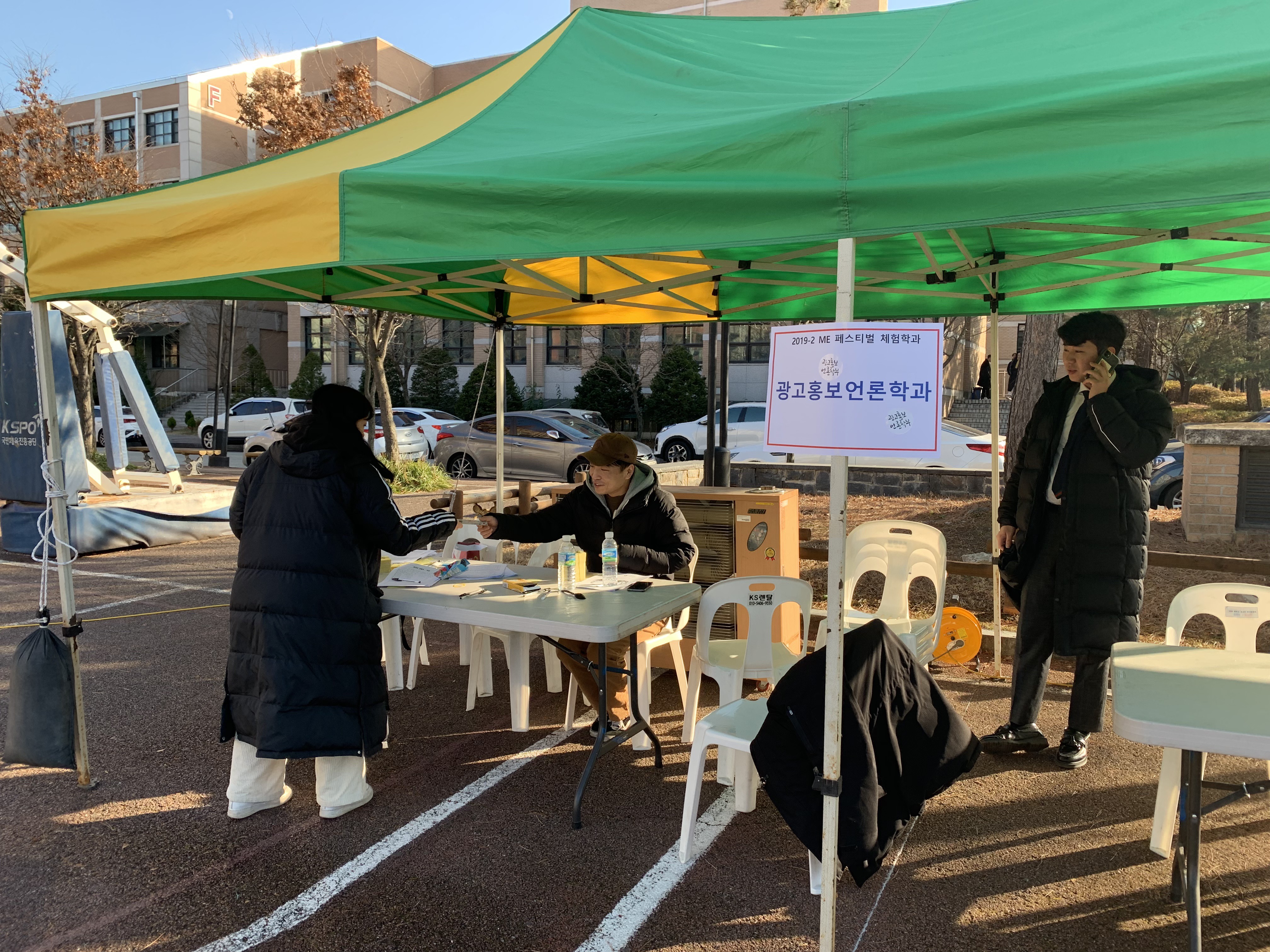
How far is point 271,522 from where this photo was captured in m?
3.23

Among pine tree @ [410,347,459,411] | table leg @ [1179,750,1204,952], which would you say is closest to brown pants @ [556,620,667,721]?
table leg @ [1179,750,1204,952]

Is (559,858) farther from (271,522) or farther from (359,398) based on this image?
(359,398)

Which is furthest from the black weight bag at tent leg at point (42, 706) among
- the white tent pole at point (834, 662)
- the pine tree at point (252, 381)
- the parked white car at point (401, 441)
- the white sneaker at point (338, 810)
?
the pine tree at point (252, 381)

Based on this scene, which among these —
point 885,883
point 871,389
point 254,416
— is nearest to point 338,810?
point 885,883

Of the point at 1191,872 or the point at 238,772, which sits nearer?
the point at 1191,872

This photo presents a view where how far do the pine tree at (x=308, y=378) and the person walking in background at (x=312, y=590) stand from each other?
29807 mm

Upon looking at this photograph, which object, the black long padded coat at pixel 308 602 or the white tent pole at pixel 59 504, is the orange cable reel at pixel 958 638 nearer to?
the black long padded coat at pixel 308 602

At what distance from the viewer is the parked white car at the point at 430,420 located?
19578mm

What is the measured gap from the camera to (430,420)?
791 inches

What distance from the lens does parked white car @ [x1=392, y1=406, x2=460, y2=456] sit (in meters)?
19.6

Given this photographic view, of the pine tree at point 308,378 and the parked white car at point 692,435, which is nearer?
the parked white car at point 692,435

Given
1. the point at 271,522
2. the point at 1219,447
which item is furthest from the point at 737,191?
the point at 1219,447

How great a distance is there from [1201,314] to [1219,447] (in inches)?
777

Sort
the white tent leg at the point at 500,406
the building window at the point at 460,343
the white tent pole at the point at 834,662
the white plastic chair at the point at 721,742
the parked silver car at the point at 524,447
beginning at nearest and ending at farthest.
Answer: the white tent pole at the point at 834,662
the white plastic chair at the point at 721,742
the white tent leg at the point at 500,406
the parked silver car at the point at 524,447
the building window at the point at 460,343
